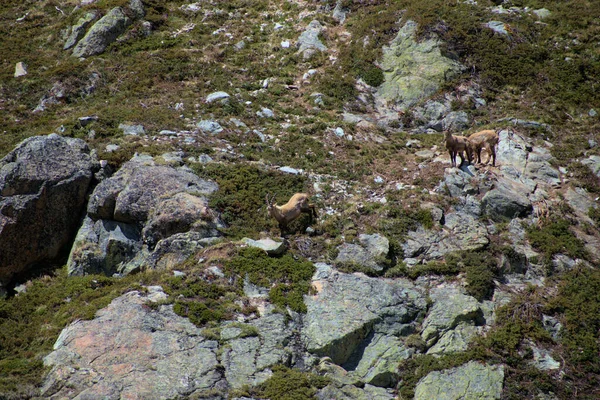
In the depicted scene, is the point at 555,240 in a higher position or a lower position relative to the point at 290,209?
lower

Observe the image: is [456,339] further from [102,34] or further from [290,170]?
[102,34]

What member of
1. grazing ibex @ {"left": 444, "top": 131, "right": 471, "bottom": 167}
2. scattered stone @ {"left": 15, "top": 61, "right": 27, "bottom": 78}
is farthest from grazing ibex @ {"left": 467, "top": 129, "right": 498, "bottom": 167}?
scattered stone @ {"left": 15, "top": 61, "right": 27, "bottom": 78}

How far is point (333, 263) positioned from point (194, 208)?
4.85 metres

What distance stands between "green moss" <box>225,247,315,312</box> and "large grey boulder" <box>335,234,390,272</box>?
3.95 ft

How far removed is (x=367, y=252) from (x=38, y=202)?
11.2 meters

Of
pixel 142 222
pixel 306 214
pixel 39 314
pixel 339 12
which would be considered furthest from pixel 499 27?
pixel 39 314

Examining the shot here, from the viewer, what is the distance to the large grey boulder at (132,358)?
1158 cm

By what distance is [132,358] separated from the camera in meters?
12.2

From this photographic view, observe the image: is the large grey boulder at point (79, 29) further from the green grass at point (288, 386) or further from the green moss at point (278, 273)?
the green grass at point (288, 386)

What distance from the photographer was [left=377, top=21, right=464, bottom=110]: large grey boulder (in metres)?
24.7

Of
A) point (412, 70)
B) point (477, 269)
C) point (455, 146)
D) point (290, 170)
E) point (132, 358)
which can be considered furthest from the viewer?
point (412, 70)

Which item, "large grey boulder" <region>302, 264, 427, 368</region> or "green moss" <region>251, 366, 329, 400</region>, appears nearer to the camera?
"green moss" <region>251, 366, 329, 400</region>

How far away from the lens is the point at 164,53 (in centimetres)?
2761

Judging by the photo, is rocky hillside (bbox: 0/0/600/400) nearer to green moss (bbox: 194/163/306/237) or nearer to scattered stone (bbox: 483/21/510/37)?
green moss (bbox: 194/163/306/237)
